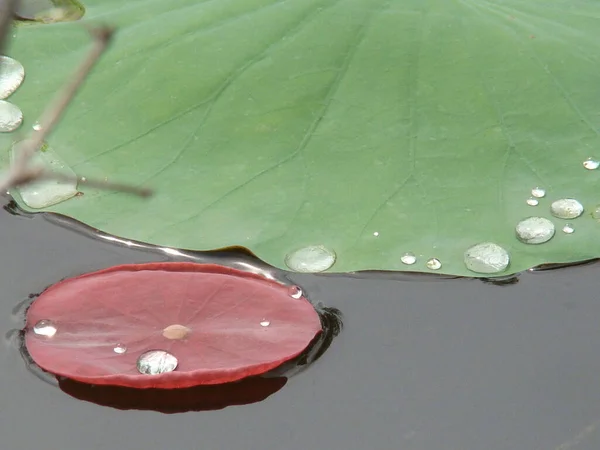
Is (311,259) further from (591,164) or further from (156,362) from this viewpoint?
(591,164)

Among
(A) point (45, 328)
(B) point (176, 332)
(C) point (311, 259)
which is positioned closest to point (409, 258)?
(C) point (311, 259)

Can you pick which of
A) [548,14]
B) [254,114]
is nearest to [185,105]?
[254,114]

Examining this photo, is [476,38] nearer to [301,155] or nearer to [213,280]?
[301,155]

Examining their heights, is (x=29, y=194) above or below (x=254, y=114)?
below

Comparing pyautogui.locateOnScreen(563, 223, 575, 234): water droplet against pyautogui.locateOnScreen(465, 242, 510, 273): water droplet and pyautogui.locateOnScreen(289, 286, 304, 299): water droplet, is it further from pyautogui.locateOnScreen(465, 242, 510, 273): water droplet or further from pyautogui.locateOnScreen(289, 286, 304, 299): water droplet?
pyautogui.locateOnScreen(289, 286, 304, 299): water droplet

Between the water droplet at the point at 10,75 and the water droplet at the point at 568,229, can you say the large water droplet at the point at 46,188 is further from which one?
the water droplet at the point at 568,229
